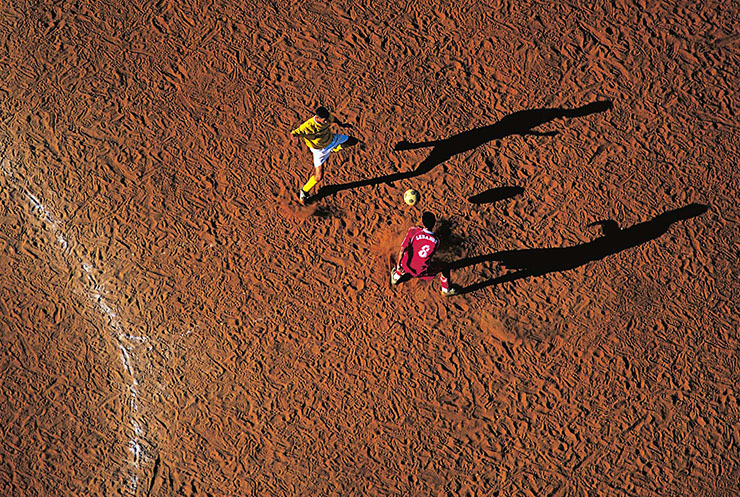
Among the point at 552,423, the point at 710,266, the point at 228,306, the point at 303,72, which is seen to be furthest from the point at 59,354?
the point at 710,266

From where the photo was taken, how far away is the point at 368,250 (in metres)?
10.4

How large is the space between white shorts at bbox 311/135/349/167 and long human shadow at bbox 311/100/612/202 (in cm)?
61

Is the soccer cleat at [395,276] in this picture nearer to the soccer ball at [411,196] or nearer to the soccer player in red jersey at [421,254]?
the soccer player in red jersey at [421,254]

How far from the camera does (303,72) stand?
1103 cm

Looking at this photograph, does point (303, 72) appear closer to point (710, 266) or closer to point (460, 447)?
point (460, 447)

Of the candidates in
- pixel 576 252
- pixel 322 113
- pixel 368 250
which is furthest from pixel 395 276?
pixel 576 252

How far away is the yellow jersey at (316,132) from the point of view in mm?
9641

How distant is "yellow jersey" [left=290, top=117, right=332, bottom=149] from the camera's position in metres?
9.64

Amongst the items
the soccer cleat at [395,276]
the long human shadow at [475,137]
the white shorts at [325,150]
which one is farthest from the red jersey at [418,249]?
the white shorts at [325,150]

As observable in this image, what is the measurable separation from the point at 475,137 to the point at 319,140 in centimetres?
274

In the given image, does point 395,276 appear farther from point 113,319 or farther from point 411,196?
point 113,319

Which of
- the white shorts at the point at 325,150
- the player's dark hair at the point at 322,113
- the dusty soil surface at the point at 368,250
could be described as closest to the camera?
the player's dark hair at the point at 322,113

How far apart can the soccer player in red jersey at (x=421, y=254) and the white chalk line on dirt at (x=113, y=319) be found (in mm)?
4385

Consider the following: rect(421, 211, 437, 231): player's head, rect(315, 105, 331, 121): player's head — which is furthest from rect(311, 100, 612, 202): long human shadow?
rect(421, 211, 437, 231): player's head
